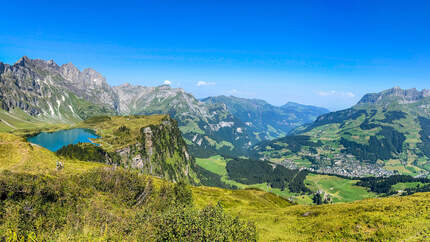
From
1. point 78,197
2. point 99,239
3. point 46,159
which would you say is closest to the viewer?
point 99,239

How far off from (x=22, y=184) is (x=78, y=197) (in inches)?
560

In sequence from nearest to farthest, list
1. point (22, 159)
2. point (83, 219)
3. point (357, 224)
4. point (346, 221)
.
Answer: point (83, 219) → point (357, 224) → point (346, 221) → point (22, 159)

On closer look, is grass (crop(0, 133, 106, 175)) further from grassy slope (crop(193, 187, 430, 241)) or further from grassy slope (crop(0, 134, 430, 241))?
grassy slope (crop(193, 187, 430, 241))

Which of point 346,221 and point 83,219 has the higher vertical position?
point 83,219

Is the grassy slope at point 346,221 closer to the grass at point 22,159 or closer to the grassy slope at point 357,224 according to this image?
the grassy slope at point 357,224

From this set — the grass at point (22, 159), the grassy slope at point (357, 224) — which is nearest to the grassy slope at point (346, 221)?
the grassy slope at point (357, 224)

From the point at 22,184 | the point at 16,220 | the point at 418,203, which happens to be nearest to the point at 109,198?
the point at 22,184

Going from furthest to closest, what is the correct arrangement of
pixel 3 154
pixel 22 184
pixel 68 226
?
1. pixel 3 154
2. pixel 22 184
3. pixel 68 226

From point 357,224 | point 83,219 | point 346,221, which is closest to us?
point 83,219

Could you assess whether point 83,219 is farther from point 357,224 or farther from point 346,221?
point 357,224

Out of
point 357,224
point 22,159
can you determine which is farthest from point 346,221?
point 22,159

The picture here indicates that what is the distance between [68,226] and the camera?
5031 cm

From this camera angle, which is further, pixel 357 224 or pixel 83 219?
pixel 357 224

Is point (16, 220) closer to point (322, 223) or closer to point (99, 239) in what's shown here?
point (99, 239)
